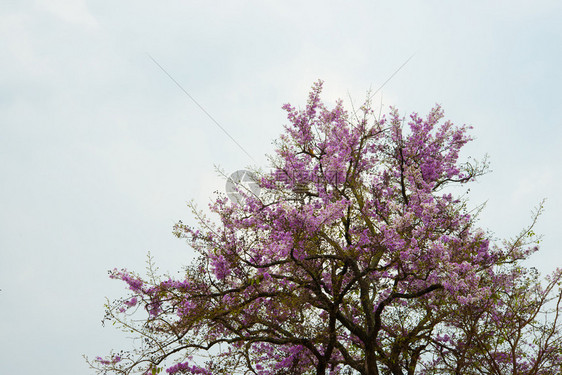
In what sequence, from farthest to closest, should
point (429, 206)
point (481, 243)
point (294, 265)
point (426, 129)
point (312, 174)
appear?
point (426, 129) < point (312, 174) < point (481, 243) < point (294, 265) < point (429, 206)

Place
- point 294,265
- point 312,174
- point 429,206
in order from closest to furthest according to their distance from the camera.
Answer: point 429,206
point 294,265
point 312,174

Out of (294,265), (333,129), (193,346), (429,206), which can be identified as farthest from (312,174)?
(193,346)

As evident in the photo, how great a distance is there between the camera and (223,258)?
11.1 metres

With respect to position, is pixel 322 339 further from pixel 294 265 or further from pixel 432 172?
pixel 432 172

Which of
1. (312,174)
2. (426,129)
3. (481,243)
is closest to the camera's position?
(481,243)

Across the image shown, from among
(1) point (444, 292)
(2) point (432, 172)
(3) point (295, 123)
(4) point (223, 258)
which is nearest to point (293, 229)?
(4) point (223, 258)

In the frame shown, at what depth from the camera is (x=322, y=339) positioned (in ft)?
35.6

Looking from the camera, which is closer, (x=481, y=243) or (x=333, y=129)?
(x=481, y=243)

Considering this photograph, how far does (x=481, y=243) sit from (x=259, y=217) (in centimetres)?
514

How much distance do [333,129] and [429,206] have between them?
12.6 feet

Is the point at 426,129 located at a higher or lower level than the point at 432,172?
higher

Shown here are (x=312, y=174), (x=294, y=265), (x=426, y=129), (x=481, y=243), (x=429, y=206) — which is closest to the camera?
(x=429, y=206)

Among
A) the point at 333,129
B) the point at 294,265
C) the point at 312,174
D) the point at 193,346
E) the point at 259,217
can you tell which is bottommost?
the point at 193,346

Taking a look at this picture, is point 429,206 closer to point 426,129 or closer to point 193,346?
point 426,129
